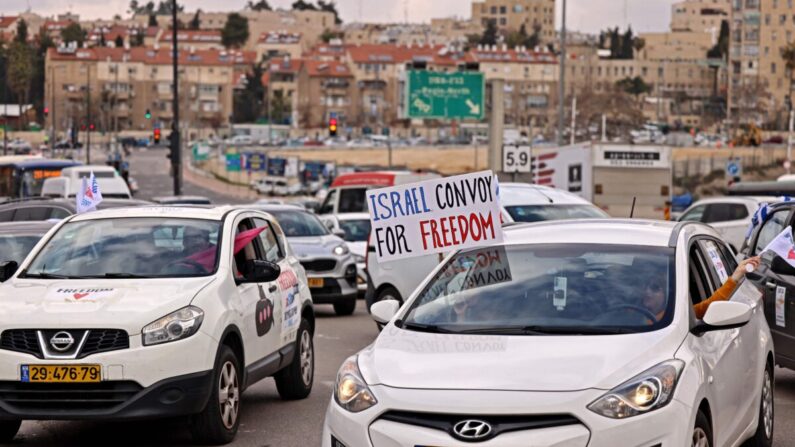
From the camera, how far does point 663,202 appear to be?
40281 mm

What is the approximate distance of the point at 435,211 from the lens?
890 centimetres

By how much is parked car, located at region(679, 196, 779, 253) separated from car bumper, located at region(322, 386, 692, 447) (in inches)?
879

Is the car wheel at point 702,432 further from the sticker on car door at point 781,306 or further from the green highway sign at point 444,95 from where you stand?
the green highway sign at point 444,95

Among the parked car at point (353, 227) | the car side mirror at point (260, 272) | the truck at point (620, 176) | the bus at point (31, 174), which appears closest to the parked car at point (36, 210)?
the parked car at point (353, 227)

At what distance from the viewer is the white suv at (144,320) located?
853cm

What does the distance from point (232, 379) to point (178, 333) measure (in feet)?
2.50

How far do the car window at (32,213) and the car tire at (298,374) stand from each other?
9.22 metres

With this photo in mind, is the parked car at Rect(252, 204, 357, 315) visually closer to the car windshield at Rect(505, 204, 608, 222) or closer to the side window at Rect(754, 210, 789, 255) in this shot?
the car windshield at Rect(505, 204, 608, 222)

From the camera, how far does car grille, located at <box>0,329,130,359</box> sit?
8.57 m

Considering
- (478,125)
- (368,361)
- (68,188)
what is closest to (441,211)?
(368,361)

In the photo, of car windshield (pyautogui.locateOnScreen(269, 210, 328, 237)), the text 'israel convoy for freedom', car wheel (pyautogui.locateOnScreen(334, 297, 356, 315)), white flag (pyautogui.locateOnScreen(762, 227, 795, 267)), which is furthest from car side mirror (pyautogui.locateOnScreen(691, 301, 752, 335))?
car windshield (pyautogui.locateOnScreen(269, 210, 328, 237))

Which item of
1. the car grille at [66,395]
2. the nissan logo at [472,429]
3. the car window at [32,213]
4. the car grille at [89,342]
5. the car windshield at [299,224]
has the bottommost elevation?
the car windshield at [299,224]

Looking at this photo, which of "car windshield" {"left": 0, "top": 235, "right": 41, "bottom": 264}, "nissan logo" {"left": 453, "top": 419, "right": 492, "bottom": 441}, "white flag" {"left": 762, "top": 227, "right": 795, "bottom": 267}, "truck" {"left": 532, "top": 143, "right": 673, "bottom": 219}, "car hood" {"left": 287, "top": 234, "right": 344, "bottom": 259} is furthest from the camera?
"truck" {"left": 532, "top": 143, "right": 673, "bottom": 219}

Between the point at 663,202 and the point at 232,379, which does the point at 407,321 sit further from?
the point at 663,202
